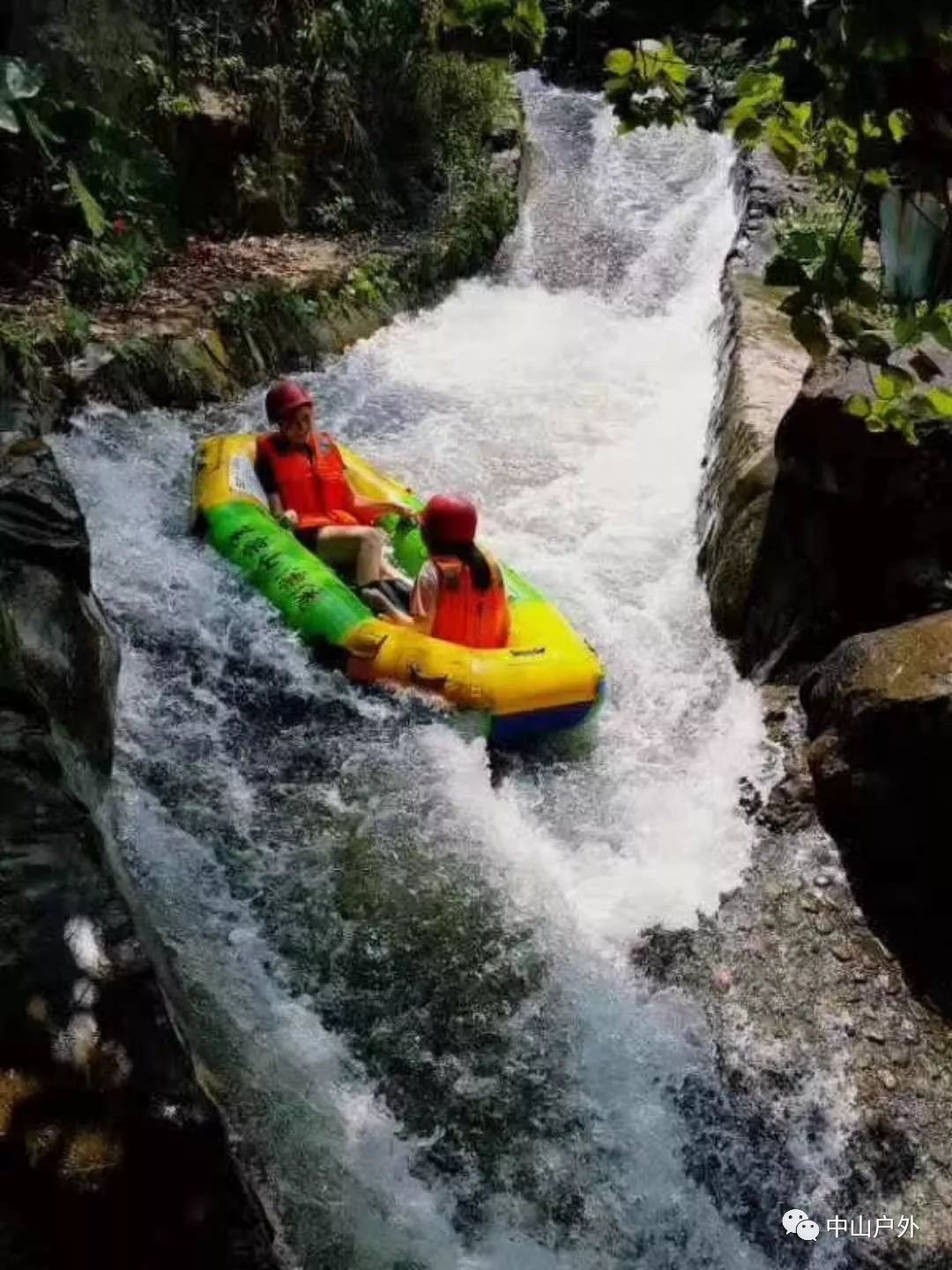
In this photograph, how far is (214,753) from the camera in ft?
16.1

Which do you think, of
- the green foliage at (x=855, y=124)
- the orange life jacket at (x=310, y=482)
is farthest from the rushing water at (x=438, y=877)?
the green foliage at (x=855, y=124)

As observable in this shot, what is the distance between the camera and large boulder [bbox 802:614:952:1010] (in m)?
4.21

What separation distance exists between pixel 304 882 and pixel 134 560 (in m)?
2.46

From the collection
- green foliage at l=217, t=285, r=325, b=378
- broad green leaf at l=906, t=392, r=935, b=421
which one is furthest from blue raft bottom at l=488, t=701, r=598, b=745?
green foliage at l=217, t=285, r=325, b=378

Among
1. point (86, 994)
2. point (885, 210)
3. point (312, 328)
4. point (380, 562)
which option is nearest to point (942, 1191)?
point (86, 994)

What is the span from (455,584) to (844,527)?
1.72m

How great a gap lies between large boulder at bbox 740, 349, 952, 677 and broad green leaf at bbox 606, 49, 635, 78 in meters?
3.17

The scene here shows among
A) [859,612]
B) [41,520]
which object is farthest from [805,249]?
[859,612]

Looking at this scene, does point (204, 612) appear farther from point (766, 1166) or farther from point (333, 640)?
Result: point (766, 1166)

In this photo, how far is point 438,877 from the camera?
4.41m

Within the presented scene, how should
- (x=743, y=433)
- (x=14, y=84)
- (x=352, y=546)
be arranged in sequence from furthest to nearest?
(x=743, y=433)
(x=14, y=84)
(x=352, y=546)

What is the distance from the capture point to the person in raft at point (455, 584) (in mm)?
5309

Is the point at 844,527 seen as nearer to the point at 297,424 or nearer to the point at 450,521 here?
the point at 450,521

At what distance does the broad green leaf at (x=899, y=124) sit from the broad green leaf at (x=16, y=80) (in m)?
5.86
